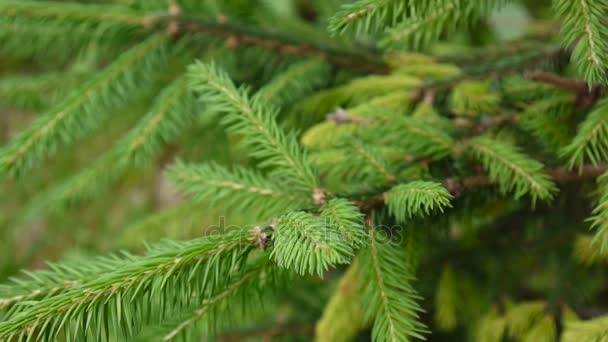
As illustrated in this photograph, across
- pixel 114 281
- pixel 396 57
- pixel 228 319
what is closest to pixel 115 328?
pixel 114 281

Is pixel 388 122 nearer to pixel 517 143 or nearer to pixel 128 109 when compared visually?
pixel 517 143

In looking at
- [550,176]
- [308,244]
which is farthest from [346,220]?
[550,176]

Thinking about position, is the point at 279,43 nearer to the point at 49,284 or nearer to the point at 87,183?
the point at 87,183

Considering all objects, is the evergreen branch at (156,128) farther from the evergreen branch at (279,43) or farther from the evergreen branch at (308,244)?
the evergreen branch at (308,244)

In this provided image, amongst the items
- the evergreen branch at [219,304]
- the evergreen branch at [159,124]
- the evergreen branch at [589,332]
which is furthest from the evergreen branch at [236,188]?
the evergreen branch at [589,332]

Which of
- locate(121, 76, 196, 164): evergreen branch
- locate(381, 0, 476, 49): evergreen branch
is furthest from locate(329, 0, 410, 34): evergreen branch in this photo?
locate(121, 76, 196, 164): evergreen branch

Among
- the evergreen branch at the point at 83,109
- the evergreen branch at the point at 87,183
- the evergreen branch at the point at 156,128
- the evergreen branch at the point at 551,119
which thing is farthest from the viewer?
the evergreen branch at the point at 87,183
